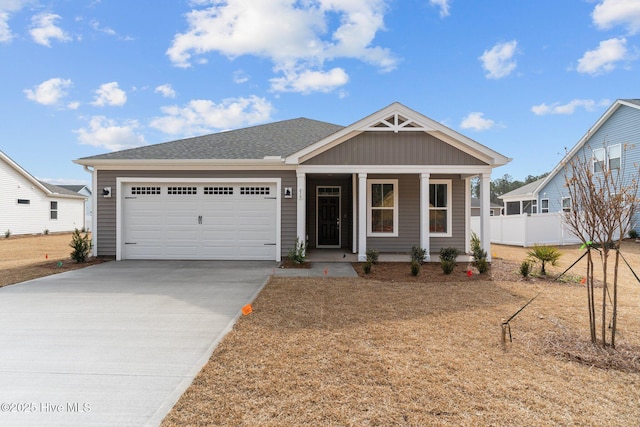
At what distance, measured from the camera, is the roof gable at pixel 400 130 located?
30.8 ft

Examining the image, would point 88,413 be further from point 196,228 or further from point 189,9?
point 189,9

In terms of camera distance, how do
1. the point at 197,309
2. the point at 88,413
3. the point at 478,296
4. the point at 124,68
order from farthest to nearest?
the point at 124,68
the point at 478,296
the point at 197,309
the point at 88,413

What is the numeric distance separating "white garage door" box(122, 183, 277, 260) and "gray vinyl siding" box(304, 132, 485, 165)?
2.23 meters

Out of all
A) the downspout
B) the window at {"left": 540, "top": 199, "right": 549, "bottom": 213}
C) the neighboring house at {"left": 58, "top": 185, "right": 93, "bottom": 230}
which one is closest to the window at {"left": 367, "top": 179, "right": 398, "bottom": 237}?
the downspout

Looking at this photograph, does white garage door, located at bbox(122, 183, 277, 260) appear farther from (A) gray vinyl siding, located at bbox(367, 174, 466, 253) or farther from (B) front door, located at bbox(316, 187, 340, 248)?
(A) gray vinyl siding, located at bbox(367, 174, 466, 253)

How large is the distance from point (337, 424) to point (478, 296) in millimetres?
4527

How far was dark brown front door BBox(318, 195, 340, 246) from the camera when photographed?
12352 mm

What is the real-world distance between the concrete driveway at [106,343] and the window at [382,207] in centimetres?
512

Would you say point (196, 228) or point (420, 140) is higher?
point (420, 140)

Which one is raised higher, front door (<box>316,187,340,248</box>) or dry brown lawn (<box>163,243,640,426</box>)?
front door (<box>316,187,340,248</box>)

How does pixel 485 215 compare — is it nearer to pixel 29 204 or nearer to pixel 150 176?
pixel 150 176

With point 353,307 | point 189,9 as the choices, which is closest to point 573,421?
point 353,307

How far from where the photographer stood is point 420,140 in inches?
381

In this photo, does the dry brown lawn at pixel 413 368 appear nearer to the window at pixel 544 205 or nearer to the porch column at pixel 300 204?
the porch column at pixel 300 204
